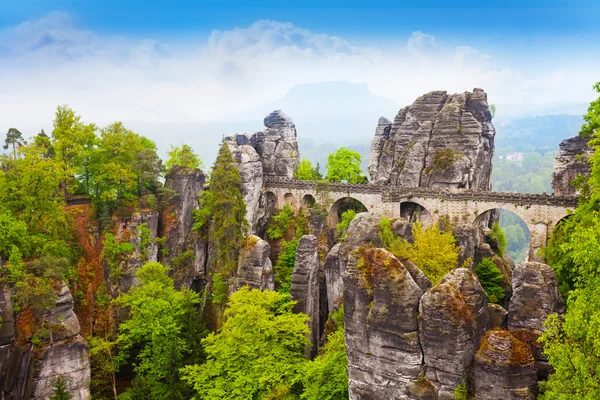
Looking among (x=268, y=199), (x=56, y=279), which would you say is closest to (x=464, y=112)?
(x=268, y=199)

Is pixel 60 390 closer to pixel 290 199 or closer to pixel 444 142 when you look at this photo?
pixel 290 199

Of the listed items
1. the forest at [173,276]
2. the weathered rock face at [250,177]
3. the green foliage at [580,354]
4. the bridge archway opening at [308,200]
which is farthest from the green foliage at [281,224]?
the green foliage at [580,354]

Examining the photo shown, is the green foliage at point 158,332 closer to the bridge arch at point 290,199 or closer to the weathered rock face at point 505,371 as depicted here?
the weathered rock face at point 505,371

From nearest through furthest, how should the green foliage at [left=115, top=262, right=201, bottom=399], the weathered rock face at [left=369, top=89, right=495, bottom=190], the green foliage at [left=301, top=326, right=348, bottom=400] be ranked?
the green foliage at [left=301, top=326, right=348, bottom=400]
the green foliage at [left=115, top=262, right=201, bottom=399]
the weathered rock face at [left=369, top=89, right=495, bottom=190]

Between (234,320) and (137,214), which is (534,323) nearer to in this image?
(234,320)

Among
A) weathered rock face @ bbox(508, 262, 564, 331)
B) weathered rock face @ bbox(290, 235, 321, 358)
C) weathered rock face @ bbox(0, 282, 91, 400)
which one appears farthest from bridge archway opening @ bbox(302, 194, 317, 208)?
weathered rock face @ bbox(508, 262, 564, 331)

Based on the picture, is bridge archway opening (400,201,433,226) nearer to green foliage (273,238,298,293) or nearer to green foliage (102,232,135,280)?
green foliage (273,238,298,293)
